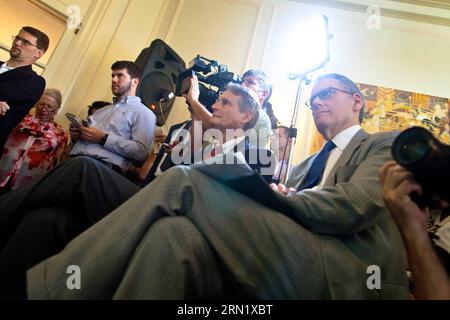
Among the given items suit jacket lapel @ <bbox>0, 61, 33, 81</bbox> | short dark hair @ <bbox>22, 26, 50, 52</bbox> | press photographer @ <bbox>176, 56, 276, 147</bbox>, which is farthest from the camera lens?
short dark hair @ <bbox>22, 26, 50, 52</bbox>

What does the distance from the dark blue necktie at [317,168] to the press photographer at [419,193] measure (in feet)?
1.45

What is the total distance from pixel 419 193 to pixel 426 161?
0.08 metres

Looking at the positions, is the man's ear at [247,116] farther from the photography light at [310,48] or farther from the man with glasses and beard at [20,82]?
the man with glasses and beard at [20,82]

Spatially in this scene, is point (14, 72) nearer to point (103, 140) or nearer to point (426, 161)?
point (103, 140)

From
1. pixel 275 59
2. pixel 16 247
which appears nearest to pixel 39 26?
pixel 275 59

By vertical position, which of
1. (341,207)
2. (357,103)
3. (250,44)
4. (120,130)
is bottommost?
(341,207)

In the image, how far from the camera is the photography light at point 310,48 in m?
1.81

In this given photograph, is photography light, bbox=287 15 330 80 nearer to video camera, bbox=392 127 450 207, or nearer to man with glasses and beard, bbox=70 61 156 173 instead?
man with glasses and beard, bbox=70 61 156 173

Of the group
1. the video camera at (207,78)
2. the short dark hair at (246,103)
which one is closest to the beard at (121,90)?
the video camera at (207,78)

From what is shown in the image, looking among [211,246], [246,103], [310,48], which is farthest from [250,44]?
[211,246]

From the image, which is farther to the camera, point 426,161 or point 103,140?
point 103,140

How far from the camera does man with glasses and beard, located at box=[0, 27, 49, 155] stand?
60.9 inches

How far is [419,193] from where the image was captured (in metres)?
0.57

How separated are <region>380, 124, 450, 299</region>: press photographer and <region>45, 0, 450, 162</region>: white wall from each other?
5.59 feet
